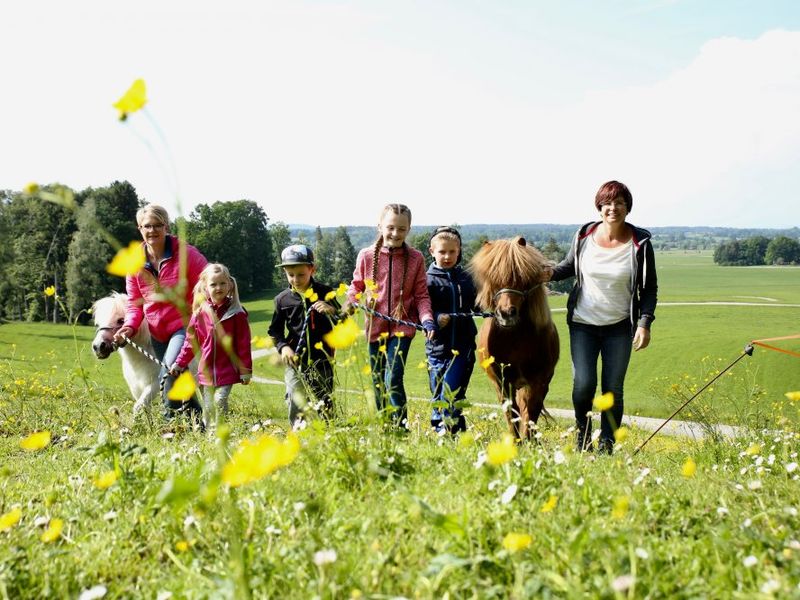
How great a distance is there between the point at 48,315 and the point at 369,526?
5587cm

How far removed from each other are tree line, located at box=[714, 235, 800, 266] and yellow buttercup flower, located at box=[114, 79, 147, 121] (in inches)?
6334

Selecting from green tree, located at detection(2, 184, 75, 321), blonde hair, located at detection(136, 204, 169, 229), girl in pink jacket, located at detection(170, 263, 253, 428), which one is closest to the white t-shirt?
girl in pink jacket, located at detection(170, 263, 253, 428)

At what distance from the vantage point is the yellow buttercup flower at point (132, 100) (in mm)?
1272

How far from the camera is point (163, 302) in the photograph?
5430mm

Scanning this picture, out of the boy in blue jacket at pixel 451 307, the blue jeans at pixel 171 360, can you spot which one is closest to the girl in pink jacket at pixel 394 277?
the boy in blue jacket at pixel 451 307

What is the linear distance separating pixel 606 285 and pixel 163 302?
373 centimetres

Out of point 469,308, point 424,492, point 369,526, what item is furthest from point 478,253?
point 369,526

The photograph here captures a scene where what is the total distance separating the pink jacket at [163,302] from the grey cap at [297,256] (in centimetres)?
94

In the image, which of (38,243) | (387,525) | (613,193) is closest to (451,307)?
(613,193)

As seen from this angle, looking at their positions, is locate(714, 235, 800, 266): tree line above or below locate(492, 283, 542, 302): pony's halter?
below

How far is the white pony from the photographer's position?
5.62m

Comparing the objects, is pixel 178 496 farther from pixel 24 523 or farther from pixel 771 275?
pixel 771 275

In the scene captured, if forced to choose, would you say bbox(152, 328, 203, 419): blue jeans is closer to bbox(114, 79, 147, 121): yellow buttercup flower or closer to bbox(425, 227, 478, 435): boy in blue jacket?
bbox(425, 227, 478, 435): boy in blue jacket

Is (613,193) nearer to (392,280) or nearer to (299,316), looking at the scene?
(392,280)
